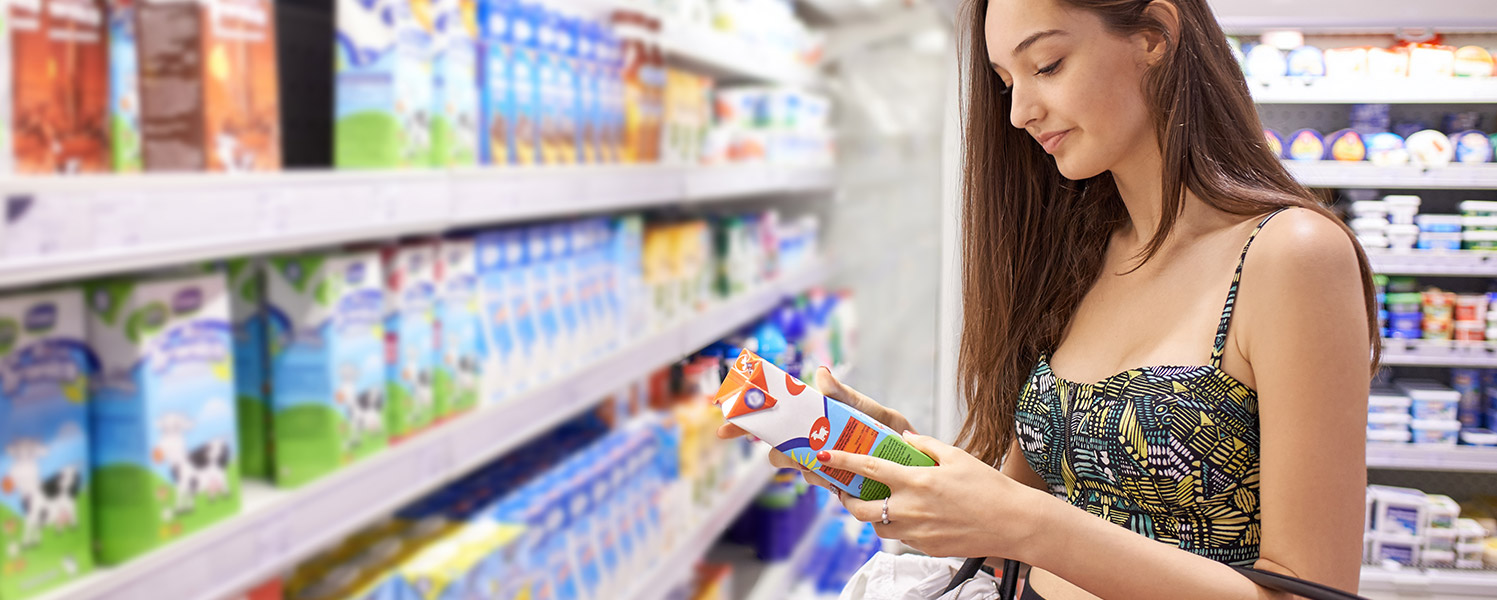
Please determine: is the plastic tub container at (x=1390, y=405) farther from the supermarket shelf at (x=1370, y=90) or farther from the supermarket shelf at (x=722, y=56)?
the supermarket shelf at (x=722, y=56)

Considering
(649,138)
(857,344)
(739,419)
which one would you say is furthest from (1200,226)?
(857,344)

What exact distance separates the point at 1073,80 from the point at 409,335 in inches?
41.5

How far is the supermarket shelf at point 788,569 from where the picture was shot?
323 cm

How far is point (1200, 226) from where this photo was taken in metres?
1.07

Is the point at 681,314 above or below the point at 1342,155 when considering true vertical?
below

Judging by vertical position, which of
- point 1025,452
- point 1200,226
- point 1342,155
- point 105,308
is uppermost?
point 1342,155

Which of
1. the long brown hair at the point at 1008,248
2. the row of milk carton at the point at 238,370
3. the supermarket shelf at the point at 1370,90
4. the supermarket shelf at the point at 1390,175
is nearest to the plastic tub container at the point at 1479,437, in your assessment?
the supermarket shelf at the point at 1390,175

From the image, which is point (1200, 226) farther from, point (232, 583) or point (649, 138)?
point (649, 138)

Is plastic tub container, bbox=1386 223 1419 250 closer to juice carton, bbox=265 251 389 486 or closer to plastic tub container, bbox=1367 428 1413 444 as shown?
plastic tub container, bbox=1367 428 1413 444

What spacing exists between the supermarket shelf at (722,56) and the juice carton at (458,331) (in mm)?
891

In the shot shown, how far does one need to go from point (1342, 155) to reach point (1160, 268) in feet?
4.80

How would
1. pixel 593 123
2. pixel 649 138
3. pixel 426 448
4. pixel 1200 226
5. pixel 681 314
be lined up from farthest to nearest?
pixel 681 314, pixel 649 138, pixel 593 123, pixel 426 448, pixel 1200 226

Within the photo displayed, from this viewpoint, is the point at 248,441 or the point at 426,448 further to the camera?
the point at 426,448

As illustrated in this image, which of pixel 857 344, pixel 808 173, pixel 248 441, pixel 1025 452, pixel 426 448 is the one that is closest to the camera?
pixel 1025 452
